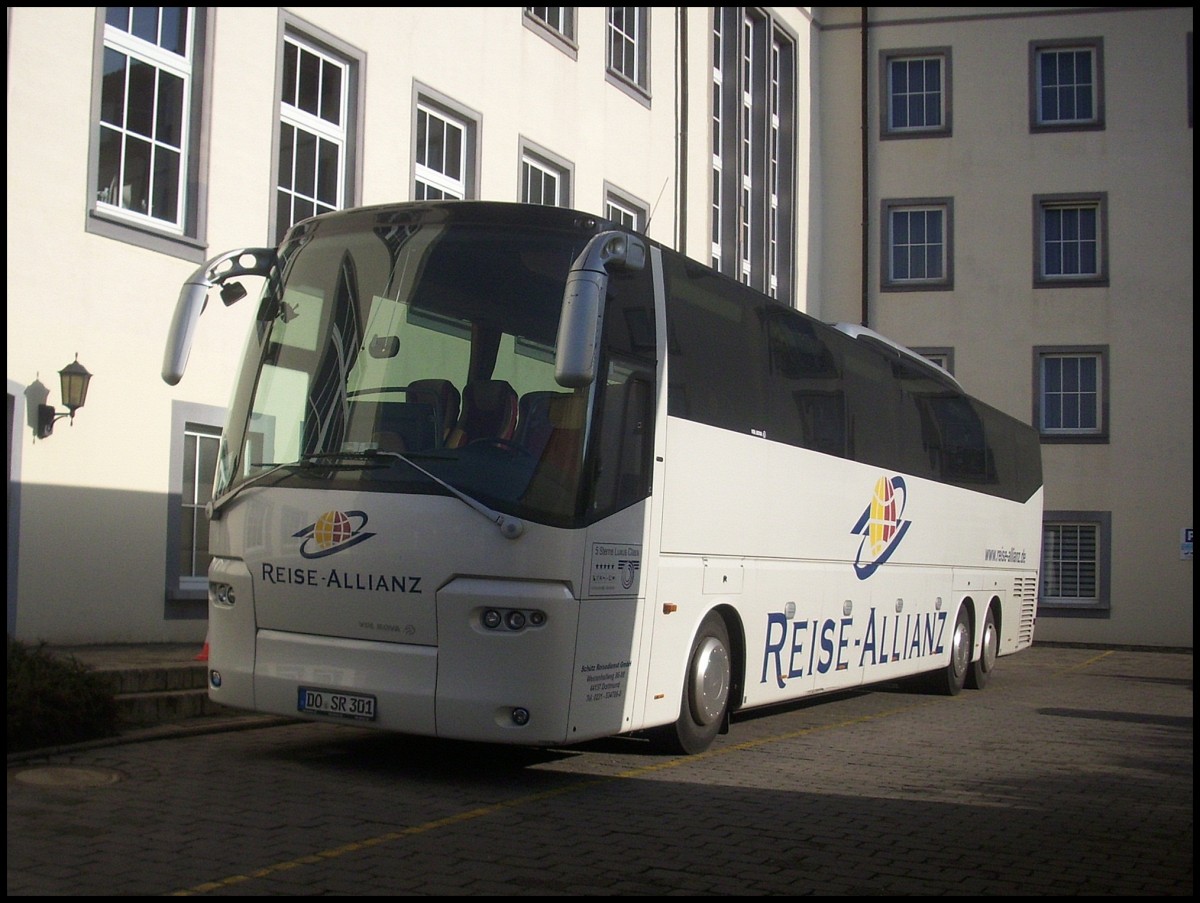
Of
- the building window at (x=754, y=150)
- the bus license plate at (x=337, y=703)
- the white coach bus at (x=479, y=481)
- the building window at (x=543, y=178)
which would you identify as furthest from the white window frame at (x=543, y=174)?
the bus license plate at (x=337, y=703)

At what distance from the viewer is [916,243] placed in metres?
34.2

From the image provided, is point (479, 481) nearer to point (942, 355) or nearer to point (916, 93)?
point (942, 355)

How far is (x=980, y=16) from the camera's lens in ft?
111

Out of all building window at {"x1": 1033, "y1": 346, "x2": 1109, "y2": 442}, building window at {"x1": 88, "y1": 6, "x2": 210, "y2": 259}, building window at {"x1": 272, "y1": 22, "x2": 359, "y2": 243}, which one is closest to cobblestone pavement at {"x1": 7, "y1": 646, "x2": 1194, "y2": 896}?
building window at {"x1": 88, "y1": 6, "x2": 210, "y2": 259}

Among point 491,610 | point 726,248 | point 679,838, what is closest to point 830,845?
point 679,838

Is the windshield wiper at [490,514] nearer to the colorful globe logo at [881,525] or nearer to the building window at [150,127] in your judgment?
the colorful globe logo at [881,525]

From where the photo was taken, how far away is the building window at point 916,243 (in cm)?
3384

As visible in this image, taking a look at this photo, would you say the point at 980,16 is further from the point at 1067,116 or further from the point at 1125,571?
the point at 1125,571

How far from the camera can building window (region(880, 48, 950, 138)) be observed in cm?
3416

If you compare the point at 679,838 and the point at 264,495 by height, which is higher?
the point at 264,495

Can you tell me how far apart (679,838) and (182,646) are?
25.3ft

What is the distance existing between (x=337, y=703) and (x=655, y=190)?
16516 mm

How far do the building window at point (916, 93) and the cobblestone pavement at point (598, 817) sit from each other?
24153 mm

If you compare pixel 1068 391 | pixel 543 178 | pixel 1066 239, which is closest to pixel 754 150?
pixel 1066 239
